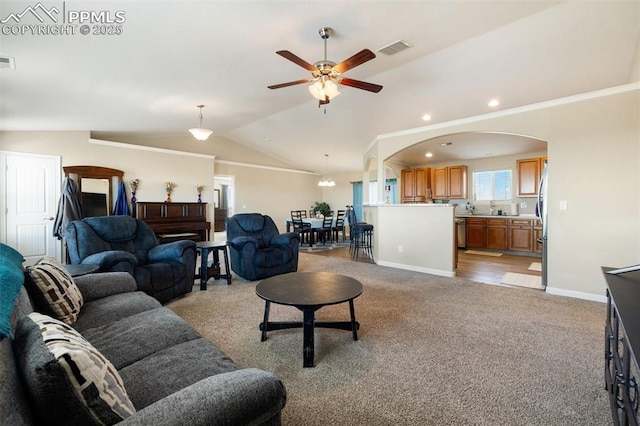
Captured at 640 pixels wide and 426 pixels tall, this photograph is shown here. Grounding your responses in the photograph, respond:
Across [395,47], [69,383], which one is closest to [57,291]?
[69,383]

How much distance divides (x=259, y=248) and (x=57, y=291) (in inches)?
111

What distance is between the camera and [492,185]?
7246 millimetres


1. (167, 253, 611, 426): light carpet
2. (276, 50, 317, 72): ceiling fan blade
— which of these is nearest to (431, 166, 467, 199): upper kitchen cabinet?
(167, 253, 611, 426): light carpet

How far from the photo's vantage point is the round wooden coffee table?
2100 millimetres

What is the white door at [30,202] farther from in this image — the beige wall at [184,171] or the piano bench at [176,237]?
the piano bench at [176,237]

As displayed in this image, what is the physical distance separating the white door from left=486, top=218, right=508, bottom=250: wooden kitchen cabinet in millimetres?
8813

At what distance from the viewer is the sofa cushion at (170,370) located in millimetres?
1125

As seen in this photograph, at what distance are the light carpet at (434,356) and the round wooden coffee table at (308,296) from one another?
0.09 metres

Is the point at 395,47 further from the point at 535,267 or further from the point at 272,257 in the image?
the point at 535,267

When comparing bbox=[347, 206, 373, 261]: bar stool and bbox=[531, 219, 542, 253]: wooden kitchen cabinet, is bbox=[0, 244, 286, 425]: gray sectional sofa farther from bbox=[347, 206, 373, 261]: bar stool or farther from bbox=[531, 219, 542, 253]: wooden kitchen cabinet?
bbox=[531, 219, 542, 253]: wooden kitchen cabinet

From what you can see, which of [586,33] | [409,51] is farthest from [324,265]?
[586,33]

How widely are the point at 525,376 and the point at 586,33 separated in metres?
3.16

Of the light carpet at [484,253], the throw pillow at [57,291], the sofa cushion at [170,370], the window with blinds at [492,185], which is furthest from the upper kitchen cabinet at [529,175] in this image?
the throw pillow at [57,291]

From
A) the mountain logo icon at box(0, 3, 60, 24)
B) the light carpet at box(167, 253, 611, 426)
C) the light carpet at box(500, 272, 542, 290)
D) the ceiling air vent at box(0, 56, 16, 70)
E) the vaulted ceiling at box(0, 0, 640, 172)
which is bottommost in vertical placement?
the light carpet at box(167, 253, 611, 426)
